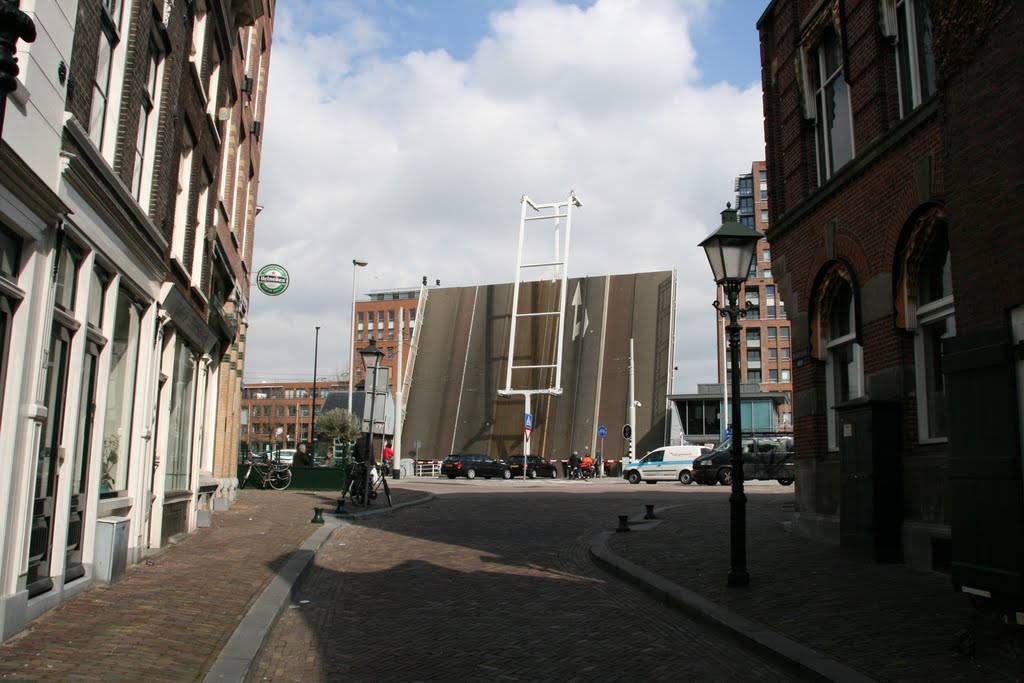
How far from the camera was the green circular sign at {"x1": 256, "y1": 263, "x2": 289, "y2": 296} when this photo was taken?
24031mm

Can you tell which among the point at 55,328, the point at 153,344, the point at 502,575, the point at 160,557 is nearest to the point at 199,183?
the point at 153,344

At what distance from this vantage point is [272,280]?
79.3ft

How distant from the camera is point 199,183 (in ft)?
46.0

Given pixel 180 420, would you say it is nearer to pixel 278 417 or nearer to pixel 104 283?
pixel 104 283

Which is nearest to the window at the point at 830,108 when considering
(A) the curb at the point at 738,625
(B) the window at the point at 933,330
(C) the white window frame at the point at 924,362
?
(B) the window at the point at 933,330

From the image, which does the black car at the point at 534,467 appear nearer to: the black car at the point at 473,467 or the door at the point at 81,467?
the black car at the point at 473,467

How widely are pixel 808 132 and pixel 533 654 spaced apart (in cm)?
1004

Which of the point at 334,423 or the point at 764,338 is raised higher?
the point at 764,338

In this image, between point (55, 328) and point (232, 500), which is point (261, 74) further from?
point (55, 328)

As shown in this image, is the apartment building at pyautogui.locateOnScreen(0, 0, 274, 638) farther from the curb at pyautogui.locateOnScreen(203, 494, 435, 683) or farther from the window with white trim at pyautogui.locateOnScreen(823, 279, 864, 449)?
the window with white trim at pyautogui.locateOnScreen(823, 279, 864, 449)

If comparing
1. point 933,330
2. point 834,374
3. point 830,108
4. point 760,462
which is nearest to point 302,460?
point 760,462

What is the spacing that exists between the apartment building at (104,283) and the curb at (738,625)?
5.37 metres

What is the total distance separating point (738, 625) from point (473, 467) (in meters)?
37.4

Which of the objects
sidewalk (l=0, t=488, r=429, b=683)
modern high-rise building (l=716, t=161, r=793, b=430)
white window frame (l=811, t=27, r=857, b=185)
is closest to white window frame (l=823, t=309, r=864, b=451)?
white window frame (l=811, t=27, r=857, b=185)
